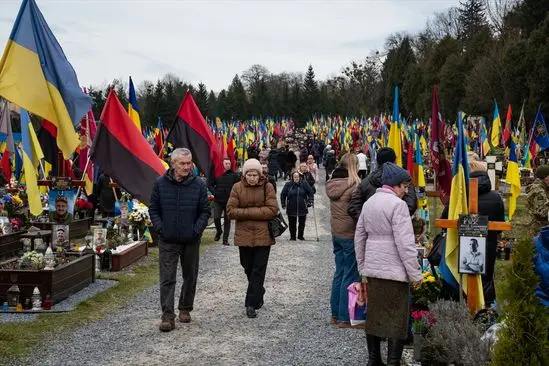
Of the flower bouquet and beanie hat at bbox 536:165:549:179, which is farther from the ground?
beanie hat at bbox 536:165:549:179

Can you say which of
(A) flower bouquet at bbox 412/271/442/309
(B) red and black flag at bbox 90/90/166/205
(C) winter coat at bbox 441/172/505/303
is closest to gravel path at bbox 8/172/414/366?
(A) flower bouquet at bbox 412/271/442/309

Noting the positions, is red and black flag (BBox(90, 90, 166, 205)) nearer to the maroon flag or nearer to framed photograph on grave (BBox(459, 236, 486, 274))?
the maroon flag

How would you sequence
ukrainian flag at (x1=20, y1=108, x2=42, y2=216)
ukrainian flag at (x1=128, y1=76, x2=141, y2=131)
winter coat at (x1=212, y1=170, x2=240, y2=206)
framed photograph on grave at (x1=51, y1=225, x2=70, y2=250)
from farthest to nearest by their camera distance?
ukrainian flag at (x1=128, y1=76, x2=141, y2=131), winter coat at (x1=212, y1=170, x2=240, y2=206), ukrainian flag at (x1=20, y1=108, x2=42, y2=216), framed photograph on grave at (x1=51, y1=225, x2=70, y2=250)

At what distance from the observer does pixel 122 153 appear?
9.84 metres

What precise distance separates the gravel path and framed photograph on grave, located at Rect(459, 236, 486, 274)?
1295 mm

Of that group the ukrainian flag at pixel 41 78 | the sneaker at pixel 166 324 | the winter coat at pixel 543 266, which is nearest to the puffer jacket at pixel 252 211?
the sneaker at pixel 166 324

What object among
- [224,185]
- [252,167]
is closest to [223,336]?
[252,167]

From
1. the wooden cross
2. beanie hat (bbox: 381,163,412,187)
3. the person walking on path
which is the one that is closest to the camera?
beanie hat (bbox: 381,163,412,187)

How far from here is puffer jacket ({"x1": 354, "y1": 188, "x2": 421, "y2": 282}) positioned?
5.63m

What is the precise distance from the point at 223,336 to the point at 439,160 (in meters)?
3.11

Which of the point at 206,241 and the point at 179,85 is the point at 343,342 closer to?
the point at 206,241

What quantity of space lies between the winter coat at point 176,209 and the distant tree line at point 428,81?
13846 mm

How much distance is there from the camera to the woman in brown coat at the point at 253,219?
8242mm

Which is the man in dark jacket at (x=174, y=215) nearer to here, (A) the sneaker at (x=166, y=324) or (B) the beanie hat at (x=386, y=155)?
(A) the sneaker at (x=166, y=324)
